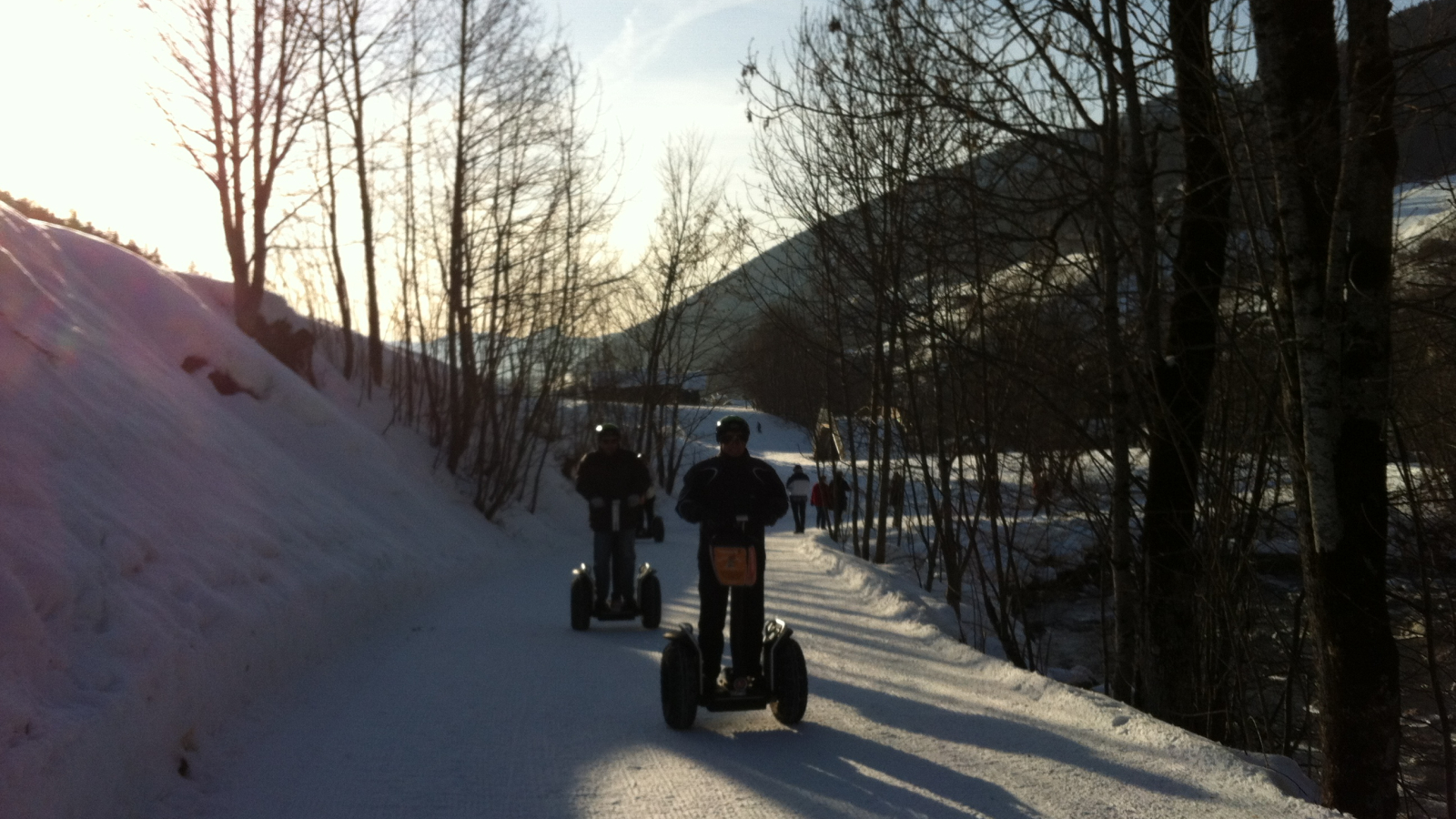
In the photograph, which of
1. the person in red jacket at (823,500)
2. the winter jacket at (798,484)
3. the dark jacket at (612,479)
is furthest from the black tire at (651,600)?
the person in red jacket at (823,500)

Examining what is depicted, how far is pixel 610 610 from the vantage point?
1231cm

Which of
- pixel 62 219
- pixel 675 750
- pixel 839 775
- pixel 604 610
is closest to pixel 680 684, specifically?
pixel 675 750

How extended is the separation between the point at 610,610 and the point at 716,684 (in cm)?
511

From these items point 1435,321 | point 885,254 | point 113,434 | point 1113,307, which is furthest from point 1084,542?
point 113,434

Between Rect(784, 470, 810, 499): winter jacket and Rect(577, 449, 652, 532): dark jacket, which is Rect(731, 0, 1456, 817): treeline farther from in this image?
Rect(784, 470, 810, 499): winter jacket

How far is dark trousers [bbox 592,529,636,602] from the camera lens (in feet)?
40.4

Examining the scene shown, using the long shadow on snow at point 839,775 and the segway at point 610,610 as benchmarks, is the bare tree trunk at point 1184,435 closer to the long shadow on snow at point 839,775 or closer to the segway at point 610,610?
the long shadow on snow at point 839,775

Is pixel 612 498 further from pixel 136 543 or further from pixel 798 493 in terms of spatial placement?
pixel 798 493

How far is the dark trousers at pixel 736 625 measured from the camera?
7430 mm

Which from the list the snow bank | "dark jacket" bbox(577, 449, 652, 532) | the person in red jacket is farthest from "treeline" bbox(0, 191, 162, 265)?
the person in red jacket

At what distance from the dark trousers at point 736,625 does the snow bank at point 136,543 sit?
302 cm

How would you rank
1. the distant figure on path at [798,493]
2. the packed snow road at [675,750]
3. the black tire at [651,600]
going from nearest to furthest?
the packed snow road at [675,750], the black tire at [651,600], the distant figure on path at [798,493]

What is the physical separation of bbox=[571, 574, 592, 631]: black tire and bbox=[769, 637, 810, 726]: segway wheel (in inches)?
202

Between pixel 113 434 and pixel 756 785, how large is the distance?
642 centimetres
